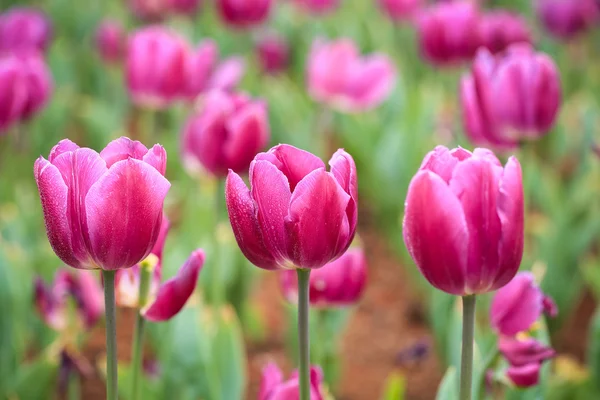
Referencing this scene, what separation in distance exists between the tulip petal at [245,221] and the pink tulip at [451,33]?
164cm

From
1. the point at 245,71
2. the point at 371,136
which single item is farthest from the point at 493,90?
the point at 245,71

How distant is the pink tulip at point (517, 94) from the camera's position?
1346 mm

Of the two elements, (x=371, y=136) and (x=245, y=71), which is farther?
(x=245, y=71)

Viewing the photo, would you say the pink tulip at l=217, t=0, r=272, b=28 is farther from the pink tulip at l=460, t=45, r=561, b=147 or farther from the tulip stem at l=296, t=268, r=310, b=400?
the tulip stem at l=296, t=268, r=310, b=400

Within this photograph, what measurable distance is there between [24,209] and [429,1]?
2.49 m

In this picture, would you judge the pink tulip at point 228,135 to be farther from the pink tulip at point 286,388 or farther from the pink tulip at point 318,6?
the pink tulip at point 318,6

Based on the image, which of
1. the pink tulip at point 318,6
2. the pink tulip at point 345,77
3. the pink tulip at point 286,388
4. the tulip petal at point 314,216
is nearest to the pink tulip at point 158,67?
the pink tulip at point 345,77

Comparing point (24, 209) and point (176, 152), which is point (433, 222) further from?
point (176, 152)

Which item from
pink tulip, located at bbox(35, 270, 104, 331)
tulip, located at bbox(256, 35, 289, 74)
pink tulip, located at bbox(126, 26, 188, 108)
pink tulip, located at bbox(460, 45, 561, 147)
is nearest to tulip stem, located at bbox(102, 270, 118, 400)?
pink tulip, located at bbox(35, 270, 104, 331)

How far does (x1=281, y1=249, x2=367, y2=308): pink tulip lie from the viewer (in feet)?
3.90

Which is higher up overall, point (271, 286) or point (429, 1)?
point (429, 1)

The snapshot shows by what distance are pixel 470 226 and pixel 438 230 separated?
1.1 inches

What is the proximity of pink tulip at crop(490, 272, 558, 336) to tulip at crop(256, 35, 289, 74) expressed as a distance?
2025 millimetres

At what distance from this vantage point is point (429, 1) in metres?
3.89
